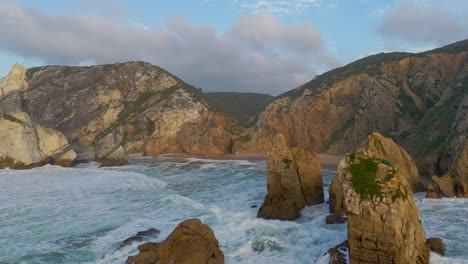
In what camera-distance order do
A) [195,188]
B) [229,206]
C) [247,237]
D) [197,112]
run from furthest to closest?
[197,112] < [195,188] < [229,206] < [247,237]

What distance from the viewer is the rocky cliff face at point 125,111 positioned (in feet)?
294

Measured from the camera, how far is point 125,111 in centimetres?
10388

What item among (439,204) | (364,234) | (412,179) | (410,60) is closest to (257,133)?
(410,60)

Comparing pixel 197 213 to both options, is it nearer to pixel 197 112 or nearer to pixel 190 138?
pixel 190 138

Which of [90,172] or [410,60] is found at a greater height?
[410,60]

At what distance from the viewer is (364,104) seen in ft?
244

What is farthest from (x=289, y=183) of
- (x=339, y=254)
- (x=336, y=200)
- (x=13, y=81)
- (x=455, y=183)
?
(x=13, y=81)

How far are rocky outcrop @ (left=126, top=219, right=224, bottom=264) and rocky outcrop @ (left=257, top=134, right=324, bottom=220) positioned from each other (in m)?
8.06

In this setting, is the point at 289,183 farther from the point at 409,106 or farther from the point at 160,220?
the point at 409,106

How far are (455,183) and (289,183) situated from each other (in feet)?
45.4

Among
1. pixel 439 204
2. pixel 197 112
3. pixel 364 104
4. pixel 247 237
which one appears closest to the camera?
pixel 247 237

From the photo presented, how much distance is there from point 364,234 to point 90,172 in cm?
5231

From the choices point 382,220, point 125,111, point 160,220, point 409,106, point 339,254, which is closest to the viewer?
point 382,220

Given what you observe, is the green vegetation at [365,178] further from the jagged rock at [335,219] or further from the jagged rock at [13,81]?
the jagged rock at [13,81]
